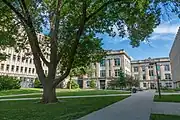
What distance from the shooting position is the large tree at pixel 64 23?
15.2m

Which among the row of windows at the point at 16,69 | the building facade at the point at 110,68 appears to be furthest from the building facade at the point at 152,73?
the row of windows at the point at 16,69

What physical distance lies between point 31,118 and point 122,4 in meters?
9.76

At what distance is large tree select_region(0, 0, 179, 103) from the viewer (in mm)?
15203

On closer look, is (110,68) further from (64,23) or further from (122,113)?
(122,113)

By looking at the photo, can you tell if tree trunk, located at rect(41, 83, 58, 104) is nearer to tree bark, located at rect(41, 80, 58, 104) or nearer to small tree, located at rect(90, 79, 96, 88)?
tree bark, located at rect(41, 80, 58, 104)

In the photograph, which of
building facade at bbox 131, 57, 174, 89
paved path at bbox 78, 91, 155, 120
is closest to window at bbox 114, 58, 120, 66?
building facade at bbox 131, 57, 174, 89

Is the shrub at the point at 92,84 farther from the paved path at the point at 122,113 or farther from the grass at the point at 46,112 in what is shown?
the paved path at the point at 122,113

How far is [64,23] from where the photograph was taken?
18.6 metres

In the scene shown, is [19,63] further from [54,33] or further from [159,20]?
[159,20]

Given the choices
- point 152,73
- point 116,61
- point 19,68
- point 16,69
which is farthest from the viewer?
point 152,73

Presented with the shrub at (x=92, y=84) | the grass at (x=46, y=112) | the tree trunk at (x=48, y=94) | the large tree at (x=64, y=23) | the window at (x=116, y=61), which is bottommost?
the grass at (x=46, y=112)

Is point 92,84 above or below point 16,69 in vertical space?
below

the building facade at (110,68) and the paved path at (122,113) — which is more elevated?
the building facade at (110,68)

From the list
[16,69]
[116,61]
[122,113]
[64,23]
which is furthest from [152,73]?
[122,113]
